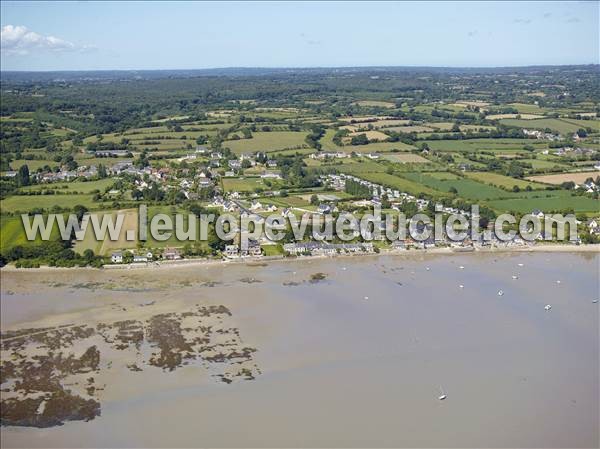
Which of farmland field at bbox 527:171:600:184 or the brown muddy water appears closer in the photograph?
the brown muddy water

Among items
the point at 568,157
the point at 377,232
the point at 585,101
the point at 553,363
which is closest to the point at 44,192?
the point at 377,232

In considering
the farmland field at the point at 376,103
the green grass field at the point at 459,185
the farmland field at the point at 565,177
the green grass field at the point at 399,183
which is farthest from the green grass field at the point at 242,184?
the farmland field at the point at 376,103

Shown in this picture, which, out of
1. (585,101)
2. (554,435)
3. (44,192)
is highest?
(585,101)

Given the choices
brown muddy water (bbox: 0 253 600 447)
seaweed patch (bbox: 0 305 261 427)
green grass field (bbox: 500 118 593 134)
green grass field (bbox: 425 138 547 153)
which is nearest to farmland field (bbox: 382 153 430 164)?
green grass field (bbox: 425 138 547 153)

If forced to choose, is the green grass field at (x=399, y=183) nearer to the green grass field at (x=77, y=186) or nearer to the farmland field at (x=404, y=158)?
the farmland field at (x=404, y=158)

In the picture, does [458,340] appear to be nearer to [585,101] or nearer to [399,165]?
[399,165]

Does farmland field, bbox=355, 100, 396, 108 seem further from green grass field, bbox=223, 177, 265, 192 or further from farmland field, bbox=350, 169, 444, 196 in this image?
green grass field, bbox=223, 177, 265, 192

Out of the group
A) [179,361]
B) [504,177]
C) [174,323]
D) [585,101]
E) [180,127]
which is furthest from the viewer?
[585,101]

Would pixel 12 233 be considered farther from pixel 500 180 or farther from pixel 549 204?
pixel 500 180
